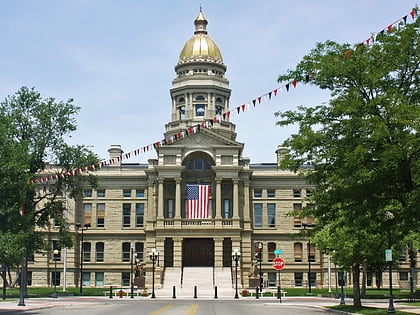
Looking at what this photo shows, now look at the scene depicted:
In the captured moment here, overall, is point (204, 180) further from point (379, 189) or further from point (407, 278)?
point (379, 189)

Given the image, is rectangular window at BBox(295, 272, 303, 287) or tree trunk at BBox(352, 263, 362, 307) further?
rectangular window at BBox(295, 272, 303, 287)

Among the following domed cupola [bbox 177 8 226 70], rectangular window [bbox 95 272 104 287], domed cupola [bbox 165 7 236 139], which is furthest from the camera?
domed cupola [bbox 177 8 226 70]

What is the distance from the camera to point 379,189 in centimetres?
3114

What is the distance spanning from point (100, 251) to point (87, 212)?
16.7 ft

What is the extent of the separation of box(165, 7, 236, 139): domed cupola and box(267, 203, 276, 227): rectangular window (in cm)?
1108

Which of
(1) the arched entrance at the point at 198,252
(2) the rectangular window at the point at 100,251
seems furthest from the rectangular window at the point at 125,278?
(1) the arched entrance at the point at 198,252

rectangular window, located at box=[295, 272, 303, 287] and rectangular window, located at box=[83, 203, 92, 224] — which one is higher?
rectangular window, located at box=[83, 203, 92, 224]

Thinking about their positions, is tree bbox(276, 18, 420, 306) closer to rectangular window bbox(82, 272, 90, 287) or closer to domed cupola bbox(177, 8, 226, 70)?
rectangular window bbox(82, 272, 90, 287)

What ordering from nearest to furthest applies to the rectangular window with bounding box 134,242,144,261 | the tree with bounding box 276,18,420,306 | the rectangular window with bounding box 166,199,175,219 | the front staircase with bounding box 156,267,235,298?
the tree with bounding box 276,18,420,306
the front staircase with bounding box 156,267,235,298
the rectangular window with bounding box 166,199,175,219
the rectangular window with bounding box 134,242,144,261

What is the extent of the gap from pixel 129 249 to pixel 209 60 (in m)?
26.9

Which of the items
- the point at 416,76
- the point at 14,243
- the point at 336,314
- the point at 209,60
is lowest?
the point at 336,314

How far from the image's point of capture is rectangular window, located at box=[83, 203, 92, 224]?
87.3 m

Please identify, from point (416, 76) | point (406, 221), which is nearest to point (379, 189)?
point (406, 221)

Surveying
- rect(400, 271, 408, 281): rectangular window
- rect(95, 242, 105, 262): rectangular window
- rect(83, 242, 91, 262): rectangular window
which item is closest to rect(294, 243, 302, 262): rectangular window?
rect(400, 271, 408, 281): rectangular window
